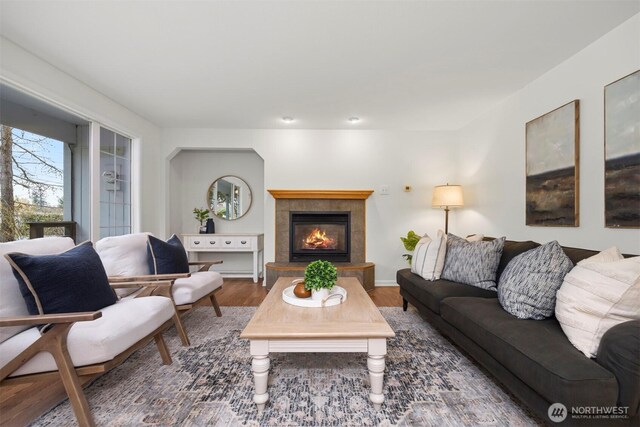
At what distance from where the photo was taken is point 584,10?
1.81 m

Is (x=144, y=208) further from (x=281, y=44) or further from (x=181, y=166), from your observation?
(x=281, y=44)

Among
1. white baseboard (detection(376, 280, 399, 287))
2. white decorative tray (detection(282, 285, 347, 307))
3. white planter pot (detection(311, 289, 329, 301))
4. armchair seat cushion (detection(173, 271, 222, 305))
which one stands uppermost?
white planter pot (detection(311, 289, 329, 301))

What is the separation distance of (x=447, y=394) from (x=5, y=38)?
3.92 meters

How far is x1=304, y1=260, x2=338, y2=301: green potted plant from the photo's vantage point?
1.93m

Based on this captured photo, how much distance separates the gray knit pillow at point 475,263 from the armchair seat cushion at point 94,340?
242cm

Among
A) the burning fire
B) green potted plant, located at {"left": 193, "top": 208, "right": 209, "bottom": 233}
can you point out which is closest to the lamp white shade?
the burning fire

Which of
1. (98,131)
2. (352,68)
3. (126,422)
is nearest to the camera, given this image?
(126,422)

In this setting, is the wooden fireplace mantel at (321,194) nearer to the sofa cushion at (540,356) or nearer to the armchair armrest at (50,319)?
the sofa cushion at (540,356)

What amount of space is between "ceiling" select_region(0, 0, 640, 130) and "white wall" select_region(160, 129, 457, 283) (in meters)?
A: 0.95

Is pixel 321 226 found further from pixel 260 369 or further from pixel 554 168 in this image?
pixel 260 369

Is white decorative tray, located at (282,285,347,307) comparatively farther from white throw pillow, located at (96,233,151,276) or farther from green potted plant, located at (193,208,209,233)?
green potted plant, located at (193,208,209,233)

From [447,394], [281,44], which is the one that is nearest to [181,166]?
[281,44]

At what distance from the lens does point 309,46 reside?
220 centimetres

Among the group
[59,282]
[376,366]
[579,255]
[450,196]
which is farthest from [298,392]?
[450,196]
